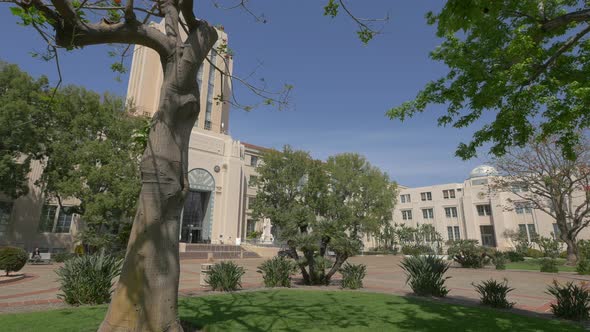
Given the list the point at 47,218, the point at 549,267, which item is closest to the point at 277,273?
the point at 549,267

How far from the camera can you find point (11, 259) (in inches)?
487

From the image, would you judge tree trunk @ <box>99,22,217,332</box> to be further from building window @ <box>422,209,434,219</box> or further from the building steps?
building window @ <box>422,209,434,219</box>

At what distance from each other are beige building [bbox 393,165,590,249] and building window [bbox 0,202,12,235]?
4984cm

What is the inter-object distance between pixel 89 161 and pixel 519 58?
23.3m

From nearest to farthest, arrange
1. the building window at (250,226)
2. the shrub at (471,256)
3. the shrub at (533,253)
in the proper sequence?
the shrub at (471,256)
the shrub at (533,253)
the building window at (250,226)

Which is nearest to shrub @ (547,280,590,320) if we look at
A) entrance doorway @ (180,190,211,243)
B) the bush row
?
the bush row

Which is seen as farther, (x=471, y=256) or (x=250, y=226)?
(x=250, y=226)

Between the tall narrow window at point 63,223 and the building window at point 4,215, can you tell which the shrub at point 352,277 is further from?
the building window at point 4,215

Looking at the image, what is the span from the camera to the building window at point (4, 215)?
24.0 m

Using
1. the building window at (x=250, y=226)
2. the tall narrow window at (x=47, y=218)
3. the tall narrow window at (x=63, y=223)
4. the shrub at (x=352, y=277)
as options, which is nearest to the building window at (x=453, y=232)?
the building window at (x=250, y=226)

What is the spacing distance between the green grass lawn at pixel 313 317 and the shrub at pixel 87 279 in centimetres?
73

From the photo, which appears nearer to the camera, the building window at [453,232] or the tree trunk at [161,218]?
the tree trunk at [161,218]

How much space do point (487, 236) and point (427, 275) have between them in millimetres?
49513

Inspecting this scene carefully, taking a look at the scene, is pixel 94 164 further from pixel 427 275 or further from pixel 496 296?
pixel 496 296
